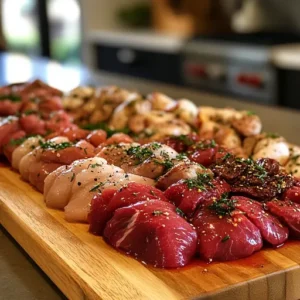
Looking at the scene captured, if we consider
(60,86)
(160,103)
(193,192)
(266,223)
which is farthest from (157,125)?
(60,86)

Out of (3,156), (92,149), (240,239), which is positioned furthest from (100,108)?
(240,239)

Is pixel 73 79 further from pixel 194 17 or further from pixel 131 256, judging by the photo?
pixel 131 256

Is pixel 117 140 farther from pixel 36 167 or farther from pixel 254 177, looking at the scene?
pixel 254 177

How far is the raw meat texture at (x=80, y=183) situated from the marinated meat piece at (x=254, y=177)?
0.69 feet

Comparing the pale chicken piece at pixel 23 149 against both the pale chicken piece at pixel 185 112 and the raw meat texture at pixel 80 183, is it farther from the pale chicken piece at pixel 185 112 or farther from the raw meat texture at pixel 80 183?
the pale chicken piece at pixel 185 112

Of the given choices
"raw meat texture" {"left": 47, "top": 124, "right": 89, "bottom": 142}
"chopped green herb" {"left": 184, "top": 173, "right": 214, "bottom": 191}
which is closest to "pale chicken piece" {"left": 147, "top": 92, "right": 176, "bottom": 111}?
"raw meat texture" {"left": 47, "top": 124, "right": 89, "bottom": 142}

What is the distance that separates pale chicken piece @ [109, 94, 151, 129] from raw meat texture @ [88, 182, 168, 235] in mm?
960

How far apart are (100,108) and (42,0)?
16.9 ft

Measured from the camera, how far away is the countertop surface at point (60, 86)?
1.46m

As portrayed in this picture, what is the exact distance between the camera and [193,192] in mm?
1511

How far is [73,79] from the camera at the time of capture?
4.07m

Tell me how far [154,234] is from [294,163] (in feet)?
2.58

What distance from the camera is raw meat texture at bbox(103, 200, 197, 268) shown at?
1363mm

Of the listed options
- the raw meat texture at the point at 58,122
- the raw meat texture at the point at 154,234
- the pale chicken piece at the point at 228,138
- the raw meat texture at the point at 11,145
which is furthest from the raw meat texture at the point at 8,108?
the raw meat texture at the point at 154,234
